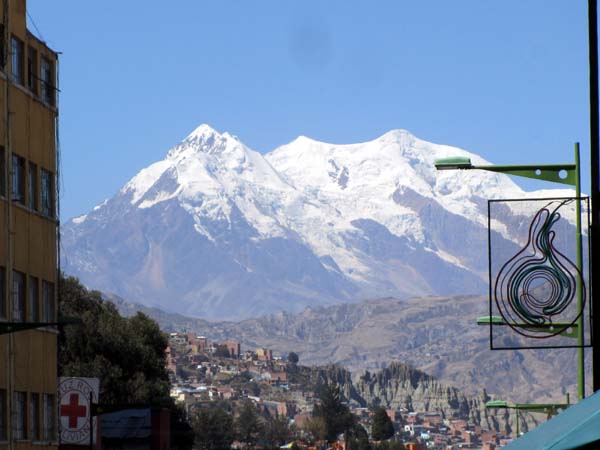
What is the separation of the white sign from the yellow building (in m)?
1.79

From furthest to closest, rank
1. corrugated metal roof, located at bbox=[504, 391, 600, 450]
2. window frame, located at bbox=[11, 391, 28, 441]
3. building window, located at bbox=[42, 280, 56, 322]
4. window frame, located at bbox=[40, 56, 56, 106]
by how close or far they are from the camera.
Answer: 1. window frame, located at bbox=[40, 56, 56, 106]
2. building window, located at bbox=[42, 280, 56, 322]
3. window frame, located at bbox=[11, 391, 28, 441]
4. corrugated metal roof, located at bbox=[504, 391, 600, 450]

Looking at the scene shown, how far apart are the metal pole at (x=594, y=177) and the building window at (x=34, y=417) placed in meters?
25.4

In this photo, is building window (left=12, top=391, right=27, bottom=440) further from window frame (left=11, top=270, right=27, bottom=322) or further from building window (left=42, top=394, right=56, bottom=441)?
building window (left=42, top=394, right=56, bottom=441)

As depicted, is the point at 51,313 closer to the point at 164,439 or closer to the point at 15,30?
the point at 15,30

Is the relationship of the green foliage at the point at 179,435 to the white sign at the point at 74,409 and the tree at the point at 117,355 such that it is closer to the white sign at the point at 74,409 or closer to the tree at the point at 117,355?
the tree at the point at 117,355

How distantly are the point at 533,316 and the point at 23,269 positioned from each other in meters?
20.7

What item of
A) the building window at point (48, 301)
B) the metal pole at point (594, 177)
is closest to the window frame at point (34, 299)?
the building window at point (48, 301)

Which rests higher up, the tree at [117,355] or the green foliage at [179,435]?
the tree at [117,355]

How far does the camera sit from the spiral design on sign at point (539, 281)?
79.6ft

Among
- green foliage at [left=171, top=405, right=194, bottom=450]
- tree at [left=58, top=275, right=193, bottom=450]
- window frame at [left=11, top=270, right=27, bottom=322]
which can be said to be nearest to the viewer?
window frame at [left=11, top=270, right=27, bottom=322]

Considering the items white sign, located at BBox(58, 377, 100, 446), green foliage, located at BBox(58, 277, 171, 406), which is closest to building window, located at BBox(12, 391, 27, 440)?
white sign, located at BBox(58, 377, 100, 446)

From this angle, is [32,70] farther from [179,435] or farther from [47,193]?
[179,435]

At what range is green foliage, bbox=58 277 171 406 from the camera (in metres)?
101

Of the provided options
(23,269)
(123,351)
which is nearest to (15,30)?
(23,269)
